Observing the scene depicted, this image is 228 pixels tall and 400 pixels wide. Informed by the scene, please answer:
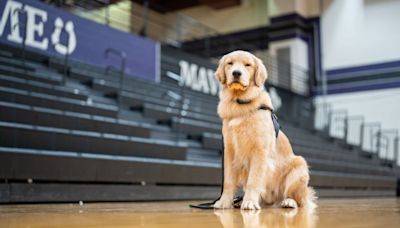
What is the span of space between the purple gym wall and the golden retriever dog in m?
3.60

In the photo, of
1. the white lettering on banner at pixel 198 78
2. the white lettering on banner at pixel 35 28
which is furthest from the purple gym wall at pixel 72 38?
the white lettering on banner at pixel 198 78

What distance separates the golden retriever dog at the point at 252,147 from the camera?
8.59 ft

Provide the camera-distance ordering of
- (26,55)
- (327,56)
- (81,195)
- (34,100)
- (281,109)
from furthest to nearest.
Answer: (327,56)
(281,109)
(26,55)
(34,100)
(81,195)

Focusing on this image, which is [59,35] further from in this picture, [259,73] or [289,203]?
[289,203]

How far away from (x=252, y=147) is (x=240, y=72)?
408mm

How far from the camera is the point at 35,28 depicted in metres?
6.39

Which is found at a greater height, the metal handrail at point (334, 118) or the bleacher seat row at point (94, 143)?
the metal handrail at point (334, 118)

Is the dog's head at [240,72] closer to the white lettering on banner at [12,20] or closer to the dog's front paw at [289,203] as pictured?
the dog's front paw at [289,203]

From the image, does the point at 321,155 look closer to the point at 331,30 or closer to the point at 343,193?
the point at 343,193

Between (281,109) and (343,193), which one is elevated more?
(281,109)

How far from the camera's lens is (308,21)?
14.0m

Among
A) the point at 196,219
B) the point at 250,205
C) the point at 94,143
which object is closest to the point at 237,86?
the point at 250,205

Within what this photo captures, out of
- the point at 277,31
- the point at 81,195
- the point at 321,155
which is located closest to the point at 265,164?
the point at 81,195

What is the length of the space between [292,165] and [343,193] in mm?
4619
